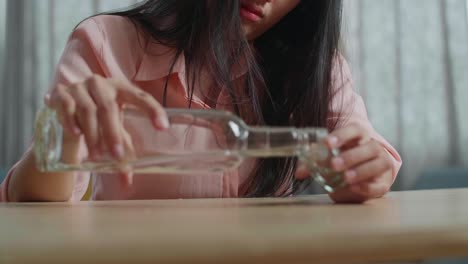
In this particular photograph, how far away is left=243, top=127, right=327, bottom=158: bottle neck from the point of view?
0.49m

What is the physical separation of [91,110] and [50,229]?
0.17 metres

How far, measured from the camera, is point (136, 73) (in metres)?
0.95

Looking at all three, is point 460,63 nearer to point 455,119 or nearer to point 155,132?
point 455,119

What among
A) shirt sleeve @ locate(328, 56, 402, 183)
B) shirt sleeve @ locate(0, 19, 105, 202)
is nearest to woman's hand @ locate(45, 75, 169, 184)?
shirt sleeve @ locate(0, 19, 105, 202)

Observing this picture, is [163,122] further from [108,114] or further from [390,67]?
[390,67]

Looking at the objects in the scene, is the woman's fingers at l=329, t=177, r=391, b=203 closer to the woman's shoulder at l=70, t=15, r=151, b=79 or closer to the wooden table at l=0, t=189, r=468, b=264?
the wooden table at l=0, t=189, r=468, b=264

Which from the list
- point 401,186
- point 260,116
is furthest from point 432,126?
point 260,116

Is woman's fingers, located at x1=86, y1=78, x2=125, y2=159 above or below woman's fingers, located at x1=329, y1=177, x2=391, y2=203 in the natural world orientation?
above

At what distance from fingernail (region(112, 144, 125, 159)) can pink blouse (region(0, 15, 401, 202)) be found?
1.34 ft

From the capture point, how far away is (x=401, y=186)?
1.93 metres

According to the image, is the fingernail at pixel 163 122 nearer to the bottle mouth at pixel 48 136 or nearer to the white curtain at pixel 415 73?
the bottle mouth at pixel 48 136

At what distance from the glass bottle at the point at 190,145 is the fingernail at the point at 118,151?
13mm

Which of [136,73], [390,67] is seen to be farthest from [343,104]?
[390,67]

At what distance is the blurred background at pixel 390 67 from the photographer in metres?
1.94
